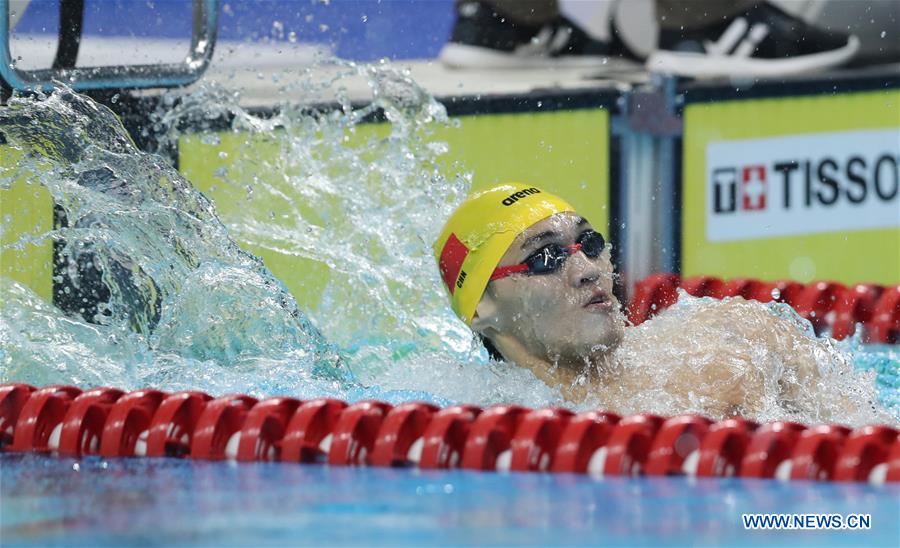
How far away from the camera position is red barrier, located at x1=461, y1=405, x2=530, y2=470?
2504 millimetres

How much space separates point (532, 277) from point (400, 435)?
2.43ft

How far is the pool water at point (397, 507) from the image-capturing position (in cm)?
195

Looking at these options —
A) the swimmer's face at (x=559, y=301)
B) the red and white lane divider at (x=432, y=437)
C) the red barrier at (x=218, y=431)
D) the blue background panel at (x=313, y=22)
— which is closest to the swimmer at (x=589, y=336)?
the swimmer's face at (x=559, y=301)

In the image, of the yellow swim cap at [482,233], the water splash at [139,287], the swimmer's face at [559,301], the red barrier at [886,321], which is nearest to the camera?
the swimmer's face at [559,301]

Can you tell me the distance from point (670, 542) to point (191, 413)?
1.18m

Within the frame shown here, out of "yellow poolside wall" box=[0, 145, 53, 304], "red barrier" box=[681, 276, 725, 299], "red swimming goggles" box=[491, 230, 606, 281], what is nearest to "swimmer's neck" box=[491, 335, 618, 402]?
"red swimming goggles" box=[491, 230, 606, 281]

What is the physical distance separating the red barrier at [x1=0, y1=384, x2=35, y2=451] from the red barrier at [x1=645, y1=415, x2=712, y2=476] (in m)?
1.31

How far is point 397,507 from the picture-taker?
2.17 meters

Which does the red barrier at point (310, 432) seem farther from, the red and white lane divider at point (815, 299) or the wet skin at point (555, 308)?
the red and white lane divider at point (815, 299)

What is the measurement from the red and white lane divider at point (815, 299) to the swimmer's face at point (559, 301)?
155 centimetres

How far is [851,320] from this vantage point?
14.9ft

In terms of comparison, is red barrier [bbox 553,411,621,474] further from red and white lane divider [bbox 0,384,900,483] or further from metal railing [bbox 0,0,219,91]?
metal railing [bbox 0,0,219,91]

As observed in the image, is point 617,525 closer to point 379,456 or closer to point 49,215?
point 379,456

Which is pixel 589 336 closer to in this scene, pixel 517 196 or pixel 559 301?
pixel 559 301
